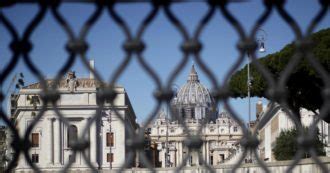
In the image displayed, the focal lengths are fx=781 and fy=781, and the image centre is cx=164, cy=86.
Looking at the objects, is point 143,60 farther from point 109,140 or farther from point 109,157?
point 109,140

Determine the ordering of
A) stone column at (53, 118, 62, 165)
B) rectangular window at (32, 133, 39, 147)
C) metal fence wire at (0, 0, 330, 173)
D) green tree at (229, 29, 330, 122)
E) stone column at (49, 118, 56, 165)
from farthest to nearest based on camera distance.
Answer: stone column at (53, 118, 62, 165) → stone column at (49, 118, 56, 165) → rectangular window at (32, 133, 39, 147) → green tree at (229, 29, 330, 122) → metal fence wire at (0, 0, 330, 173)

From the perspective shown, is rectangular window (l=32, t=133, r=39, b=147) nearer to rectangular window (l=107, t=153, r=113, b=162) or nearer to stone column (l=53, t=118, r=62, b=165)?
stone column (l=53, t=118, r=62, b=165)

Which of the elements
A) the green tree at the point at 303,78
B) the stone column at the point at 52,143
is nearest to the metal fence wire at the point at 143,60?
the green tree at the point at 303,78

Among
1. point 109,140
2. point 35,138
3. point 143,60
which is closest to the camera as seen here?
point 143,60

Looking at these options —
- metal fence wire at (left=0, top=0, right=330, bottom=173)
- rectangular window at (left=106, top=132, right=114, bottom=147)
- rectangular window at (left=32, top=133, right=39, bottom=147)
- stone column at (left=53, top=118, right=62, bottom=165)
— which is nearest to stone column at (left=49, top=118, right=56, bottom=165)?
stone column at (left=53, top=118, right=62, bottom=165)

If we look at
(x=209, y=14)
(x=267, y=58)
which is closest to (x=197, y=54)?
(x=209, y=14)

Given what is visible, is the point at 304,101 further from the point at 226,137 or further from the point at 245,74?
the point at 226,137

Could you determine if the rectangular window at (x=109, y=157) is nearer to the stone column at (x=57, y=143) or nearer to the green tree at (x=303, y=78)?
the stone column at (x=57, y=143)

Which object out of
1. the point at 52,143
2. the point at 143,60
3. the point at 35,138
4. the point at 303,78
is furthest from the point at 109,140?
the point at 143,60

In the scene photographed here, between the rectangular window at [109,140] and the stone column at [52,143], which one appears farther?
the rectangular window at [109,140]

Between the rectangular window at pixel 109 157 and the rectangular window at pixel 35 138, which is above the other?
the rectangular window at pixel 35 138

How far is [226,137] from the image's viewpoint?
130 m

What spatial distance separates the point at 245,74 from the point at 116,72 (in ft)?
104

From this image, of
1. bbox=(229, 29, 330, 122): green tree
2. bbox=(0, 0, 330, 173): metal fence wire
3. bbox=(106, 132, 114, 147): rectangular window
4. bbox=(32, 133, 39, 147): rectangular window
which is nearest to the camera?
bbox=(0, 0, 330, 173): metal fence wire
